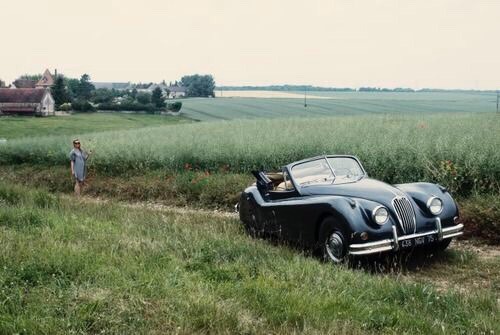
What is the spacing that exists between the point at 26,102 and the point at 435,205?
4682 cm

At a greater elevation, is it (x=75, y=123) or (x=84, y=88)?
(x=84, y=88)

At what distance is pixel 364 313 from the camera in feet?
15.6

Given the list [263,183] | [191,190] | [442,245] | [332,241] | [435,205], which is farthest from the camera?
[191,190]

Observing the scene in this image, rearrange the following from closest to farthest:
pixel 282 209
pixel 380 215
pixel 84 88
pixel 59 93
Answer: pixel 380 215 < pixel 282 209 < pixel 59 93 < pixel 84 88

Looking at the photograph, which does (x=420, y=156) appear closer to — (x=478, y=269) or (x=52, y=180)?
(x=478, y=269)

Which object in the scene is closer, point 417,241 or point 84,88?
point 417,241

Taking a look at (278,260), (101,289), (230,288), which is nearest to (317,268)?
(278,260)

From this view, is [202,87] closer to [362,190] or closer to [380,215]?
[362,190]

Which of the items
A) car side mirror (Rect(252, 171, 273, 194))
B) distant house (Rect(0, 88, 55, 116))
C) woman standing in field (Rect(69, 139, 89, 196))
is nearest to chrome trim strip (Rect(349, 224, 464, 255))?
car side mirror (Rect(252, 171, 273, 194))

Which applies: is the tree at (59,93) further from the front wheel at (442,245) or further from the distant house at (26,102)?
the front wheel at (442,245)

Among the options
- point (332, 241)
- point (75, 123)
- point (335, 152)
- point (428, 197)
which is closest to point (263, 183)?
point (332, 241)

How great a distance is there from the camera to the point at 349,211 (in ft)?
23.4

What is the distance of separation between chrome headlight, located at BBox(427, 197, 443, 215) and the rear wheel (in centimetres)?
150

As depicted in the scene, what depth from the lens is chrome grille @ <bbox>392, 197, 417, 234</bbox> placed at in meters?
7.23
